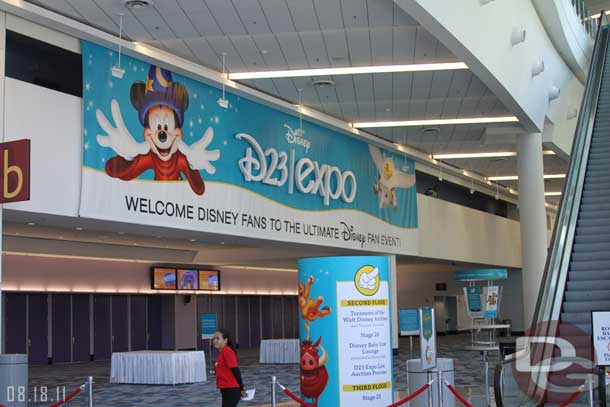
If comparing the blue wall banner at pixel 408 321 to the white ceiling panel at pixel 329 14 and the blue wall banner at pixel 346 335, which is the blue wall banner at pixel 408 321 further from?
the blue wall banner at pixel 346 335

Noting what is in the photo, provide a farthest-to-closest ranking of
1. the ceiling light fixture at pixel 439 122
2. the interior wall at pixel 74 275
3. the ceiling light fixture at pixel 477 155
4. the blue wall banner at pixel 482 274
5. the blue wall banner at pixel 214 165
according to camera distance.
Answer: the blue wall banner at pixel 482 274
the ceiling light fixture at pixel 477 155
the interior wall at pixel 74 275
the ceiling light fixture at pixel 439 122
the blue wall banner at pixel 214 165

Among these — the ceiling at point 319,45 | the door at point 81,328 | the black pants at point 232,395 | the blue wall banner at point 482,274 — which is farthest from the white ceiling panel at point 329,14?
the blue wall banner at point 482,274

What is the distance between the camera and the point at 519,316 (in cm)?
3500

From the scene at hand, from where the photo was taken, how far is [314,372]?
376 inches

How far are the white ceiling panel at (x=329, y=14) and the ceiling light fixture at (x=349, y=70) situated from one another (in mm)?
2328

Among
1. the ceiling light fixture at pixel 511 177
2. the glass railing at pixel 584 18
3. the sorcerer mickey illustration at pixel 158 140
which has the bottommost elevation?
the sorcerer mickey illustration at pixel 158 140

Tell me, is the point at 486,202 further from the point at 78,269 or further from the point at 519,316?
the point at 78,269

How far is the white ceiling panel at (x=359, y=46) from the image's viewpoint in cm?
1367

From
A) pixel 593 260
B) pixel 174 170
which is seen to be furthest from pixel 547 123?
pixel 174 170

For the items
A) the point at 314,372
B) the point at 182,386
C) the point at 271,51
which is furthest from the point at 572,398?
the point at 182,386

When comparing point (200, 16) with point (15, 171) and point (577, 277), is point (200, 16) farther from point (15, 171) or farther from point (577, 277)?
point (577, 277)

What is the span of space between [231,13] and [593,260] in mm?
6508

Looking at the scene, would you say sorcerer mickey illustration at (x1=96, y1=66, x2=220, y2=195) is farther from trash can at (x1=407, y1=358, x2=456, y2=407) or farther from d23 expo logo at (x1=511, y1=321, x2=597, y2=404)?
d23 expo logo at (x1=511, y1=321, x2=597, y2=404)

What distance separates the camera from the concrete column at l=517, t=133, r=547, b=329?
19.2 meters
